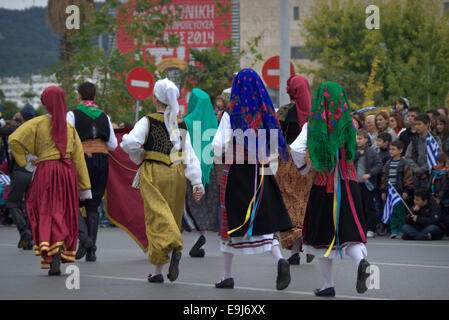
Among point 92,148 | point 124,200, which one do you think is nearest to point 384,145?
point 124,200

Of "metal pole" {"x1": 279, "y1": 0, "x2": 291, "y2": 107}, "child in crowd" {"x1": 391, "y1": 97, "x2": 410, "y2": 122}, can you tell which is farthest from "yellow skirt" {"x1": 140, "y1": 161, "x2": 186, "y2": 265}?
"child in crowd" {"x1": 391, "y1": 97, "x2": 410, "y2": 122}

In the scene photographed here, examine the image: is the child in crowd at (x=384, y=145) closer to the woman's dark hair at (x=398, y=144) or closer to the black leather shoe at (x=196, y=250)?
the woman's dark hair at (x=398, y=144)

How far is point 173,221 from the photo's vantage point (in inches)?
343

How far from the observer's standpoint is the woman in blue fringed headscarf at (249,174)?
27.0ft

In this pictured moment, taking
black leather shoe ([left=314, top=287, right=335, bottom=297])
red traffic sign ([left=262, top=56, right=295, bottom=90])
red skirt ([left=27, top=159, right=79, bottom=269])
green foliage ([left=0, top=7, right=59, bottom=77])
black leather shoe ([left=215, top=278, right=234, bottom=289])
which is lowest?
black leather shoe ([left=215, top=278, right=234, bottom=289])

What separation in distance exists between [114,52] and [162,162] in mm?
12351

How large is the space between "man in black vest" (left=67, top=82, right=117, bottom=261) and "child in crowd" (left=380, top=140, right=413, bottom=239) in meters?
5.61

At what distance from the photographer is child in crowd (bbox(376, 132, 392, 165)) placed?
15312 mm

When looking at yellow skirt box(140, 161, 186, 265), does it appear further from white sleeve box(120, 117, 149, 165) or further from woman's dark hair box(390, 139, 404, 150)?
woman's dark hair box(390, 139, 404, 150)

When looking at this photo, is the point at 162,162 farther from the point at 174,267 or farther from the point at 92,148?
the point at 92,148

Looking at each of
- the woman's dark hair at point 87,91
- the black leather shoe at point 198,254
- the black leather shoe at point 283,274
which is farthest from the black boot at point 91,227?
the black leather shoe at point 283,274

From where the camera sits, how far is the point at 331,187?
7.83m

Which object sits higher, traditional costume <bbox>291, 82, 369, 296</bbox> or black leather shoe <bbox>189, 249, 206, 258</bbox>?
traditional costume <bbox>291, 82, 369, 296</bbox>
